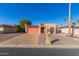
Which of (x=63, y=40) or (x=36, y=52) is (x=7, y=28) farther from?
(x=63, y=40)

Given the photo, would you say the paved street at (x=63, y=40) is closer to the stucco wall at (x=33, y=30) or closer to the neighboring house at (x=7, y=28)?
the stucco wall at (x=33, y=30)

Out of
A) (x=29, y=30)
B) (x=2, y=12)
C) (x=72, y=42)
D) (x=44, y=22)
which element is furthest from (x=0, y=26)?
(x=72, y=42)

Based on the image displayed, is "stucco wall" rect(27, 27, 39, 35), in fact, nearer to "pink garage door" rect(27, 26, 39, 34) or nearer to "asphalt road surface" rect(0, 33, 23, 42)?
"pink garage door" rect(27, 26, 39, 34)

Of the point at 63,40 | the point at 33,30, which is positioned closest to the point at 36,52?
the point at 33,30

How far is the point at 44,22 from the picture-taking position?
26.6 feet

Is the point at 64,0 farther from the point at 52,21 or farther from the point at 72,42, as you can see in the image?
the point at 72,42

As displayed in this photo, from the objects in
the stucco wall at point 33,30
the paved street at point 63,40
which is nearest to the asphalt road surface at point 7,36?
the stucco wall at point 33,30

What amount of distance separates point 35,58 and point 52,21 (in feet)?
7.50

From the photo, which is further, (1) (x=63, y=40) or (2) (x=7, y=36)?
(1) (x=63, y=40)

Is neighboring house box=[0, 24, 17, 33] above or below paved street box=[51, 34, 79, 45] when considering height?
above

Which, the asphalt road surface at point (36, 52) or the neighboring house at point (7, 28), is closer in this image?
the asphalt road surface at point (36, 52)

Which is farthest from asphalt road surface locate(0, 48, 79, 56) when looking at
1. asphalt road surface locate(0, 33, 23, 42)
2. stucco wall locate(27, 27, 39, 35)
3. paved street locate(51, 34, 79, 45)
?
stucco wall locate(27, 27, 39, 35)

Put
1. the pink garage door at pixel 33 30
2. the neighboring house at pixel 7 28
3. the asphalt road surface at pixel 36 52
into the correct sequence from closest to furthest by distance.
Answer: the asphalt road surface at pixel 36 52
the neighboring house at pixel 7 28
the pink garage door at pixel 33 30

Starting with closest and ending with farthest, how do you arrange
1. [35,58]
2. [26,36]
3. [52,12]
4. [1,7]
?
[35,58], [1,7], [52,12], [26,36]
